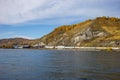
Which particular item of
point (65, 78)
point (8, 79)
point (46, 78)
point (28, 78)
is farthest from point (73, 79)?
point (8, 79)

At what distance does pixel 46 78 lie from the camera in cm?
4741

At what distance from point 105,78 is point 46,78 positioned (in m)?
10.4

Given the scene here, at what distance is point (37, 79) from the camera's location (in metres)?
46.2

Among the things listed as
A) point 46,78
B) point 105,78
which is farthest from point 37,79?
point 105,78

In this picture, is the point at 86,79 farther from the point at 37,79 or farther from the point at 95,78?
the point at 37,79

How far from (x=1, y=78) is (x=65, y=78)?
1123 centimetres

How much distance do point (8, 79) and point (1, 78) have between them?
176cm

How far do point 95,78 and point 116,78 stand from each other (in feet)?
12.0

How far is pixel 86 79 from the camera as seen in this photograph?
46.3 metres

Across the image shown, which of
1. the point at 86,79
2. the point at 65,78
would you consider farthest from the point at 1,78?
the point at 86,79

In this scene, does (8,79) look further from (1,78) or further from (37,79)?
(37,79)

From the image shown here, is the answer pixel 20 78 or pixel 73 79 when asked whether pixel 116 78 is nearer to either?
pixel 73 79

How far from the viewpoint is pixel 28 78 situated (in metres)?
47.2

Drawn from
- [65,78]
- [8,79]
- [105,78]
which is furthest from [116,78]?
[8,79]
